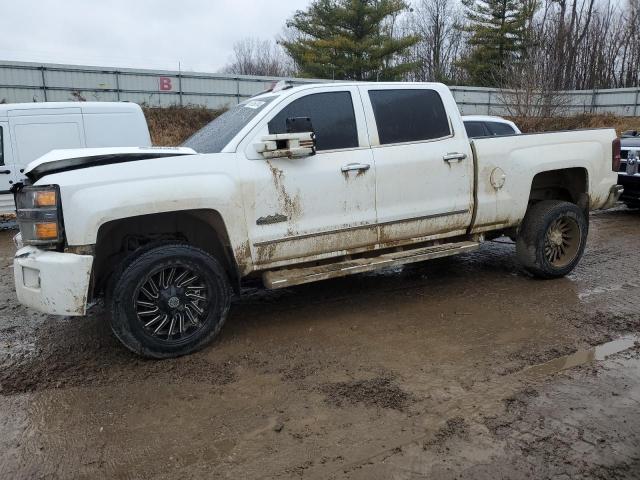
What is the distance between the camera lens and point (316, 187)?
14.5 ft

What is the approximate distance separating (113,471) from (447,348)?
2484 mm

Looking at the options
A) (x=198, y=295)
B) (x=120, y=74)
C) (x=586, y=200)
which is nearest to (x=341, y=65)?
(x=120, y=74)

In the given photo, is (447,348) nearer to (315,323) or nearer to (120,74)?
(315,323)

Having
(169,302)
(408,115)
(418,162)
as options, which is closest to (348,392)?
(169,302)

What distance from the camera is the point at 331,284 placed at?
19.4 ft

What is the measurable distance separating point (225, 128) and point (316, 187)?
40.2 inches

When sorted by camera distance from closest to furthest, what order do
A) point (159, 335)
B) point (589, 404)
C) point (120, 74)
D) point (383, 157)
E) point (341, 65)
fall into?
point (589, 404)
point (159, 335)
point (383, 157)
point (120, 74)
point (341, 65)

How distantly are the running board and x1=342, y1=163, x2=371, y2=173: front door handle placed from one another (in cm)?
79

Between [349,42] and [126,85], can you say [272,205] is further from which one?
[349,42]

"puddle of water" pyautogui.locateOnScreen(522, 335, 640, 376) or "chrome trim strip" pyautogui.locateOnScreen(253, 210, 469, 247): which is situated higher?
"chrome trim strip" pyautogui.locateOnScreen(253, 210, 469, 247)

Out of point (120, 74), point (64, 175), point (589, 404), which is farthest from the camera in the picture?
point (120, 74)

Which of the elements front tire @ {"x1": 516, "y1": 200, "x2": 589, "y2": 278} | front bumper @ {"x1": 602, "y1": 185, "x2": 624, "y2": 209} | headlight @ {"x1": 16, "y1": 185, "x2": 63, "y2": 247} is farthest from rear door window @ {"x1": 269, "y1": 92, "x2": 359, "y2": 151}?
front bumper @ {"x1": 602, "y1": 185, "x2": 624, "y2": 209}

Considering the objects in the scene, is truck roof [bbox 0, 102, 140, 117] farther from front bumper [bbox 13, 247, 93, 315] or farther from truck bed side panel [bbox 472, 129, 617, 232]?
truck bed side panel [bbox 472, 129, 617, 232]

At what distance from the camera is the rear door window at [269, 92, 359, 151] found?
15.0ft
